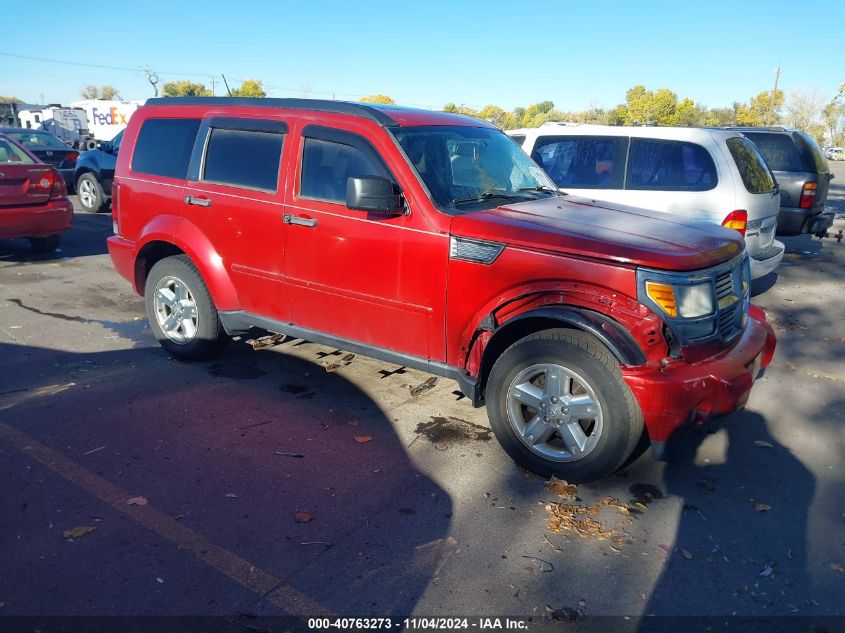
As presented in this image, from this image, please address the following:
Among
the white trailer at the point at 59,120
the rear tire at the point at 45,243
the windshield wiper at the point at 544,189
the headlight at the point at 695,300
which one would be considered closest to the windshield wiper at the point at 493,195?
the windshield wiper at the point at 544,189

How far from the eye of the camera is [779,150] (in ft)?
34.2

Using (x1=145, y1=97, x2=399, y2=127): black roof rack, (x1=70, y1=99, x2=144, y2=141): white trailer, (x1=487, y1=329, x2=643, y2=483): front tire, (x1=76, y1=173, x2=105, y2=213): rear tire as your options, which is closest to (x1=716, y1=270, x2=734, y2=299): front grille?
(x1=487, y1=329, x2=643, y2=483): front tire

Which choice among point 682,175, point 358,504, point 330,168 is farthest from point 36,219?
point 682,175

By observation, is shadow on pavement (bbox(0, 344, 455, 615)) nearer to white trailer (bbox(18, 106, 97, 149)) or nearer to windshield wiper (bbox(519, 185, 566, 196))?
windshield wiper (bbox(519, 185, 566, 196))

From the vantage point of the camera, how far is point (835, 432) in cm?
459

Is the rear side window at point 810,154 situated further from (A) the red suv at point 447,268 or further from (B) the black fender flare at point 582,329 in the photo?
(B) the black fender flare at point 582,329

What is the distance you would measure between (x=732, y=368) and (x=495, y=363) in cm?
129

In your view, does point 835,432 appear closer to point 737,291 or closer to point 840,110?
point 737,291

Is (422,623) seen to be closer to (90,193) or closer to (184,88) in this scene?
(90,193)

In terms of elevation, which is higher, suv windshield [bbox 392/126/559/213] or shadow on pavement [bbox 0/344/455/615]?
suv windshield [bbox 392/126/559/213]

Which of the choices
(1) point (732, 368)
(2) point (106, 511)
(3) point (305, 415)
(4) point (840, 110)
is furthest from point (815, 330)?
(4) point (840, 110)

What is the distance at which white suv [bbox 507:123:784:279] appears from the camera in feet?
22.8

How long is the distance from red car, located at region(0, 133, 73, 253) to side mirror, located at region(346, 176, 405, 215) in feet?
21.9

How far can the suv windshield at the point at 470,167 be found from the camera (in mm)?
4309
